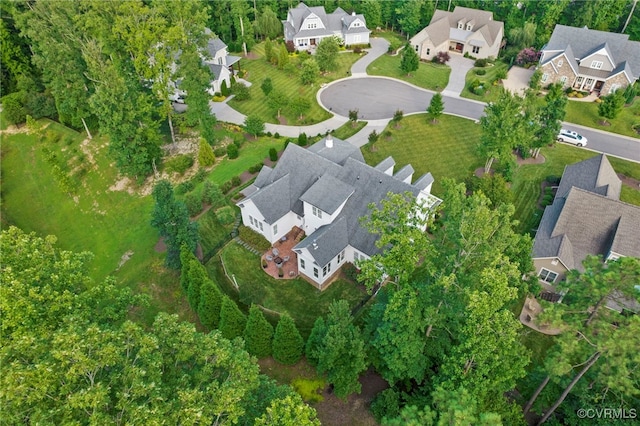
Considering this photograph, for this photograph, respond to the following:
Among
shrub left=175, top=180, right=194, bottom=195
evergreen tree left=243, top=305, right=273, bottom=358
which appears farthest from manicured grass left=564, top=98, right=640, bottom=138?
evergreen tree left=243, top=305, right=273, bottom=358

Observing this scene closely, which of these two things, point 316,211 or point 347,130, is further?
point 347,130

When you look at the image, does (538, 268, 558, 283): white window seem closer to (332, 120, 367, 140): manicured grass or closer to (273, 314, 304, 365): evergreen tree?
(273, 314, 304, 365): evergreen tree

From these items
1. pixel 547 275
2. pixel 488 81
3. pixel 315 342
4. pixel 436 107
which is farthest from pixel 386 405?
pixel 488 81

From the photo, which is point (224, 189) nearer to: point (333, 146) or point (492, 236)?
point (333, 146)

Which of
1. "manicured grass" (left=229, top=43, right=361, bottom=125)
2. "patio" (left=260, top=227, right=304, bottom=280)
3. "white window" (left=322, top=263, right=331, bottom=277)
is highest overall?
"manicured grass" (left=229, top=43, right=361, bottom=125)

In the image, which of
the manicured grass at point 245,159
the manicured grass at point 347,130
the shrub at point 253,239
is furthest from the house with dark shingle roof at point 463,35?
the shrub at point 253,239

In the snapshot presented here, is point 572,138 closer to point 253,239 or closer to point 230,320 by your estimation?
point 253,239

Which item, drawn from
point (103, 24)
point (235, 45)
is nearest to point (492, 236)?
point (103, 24)
